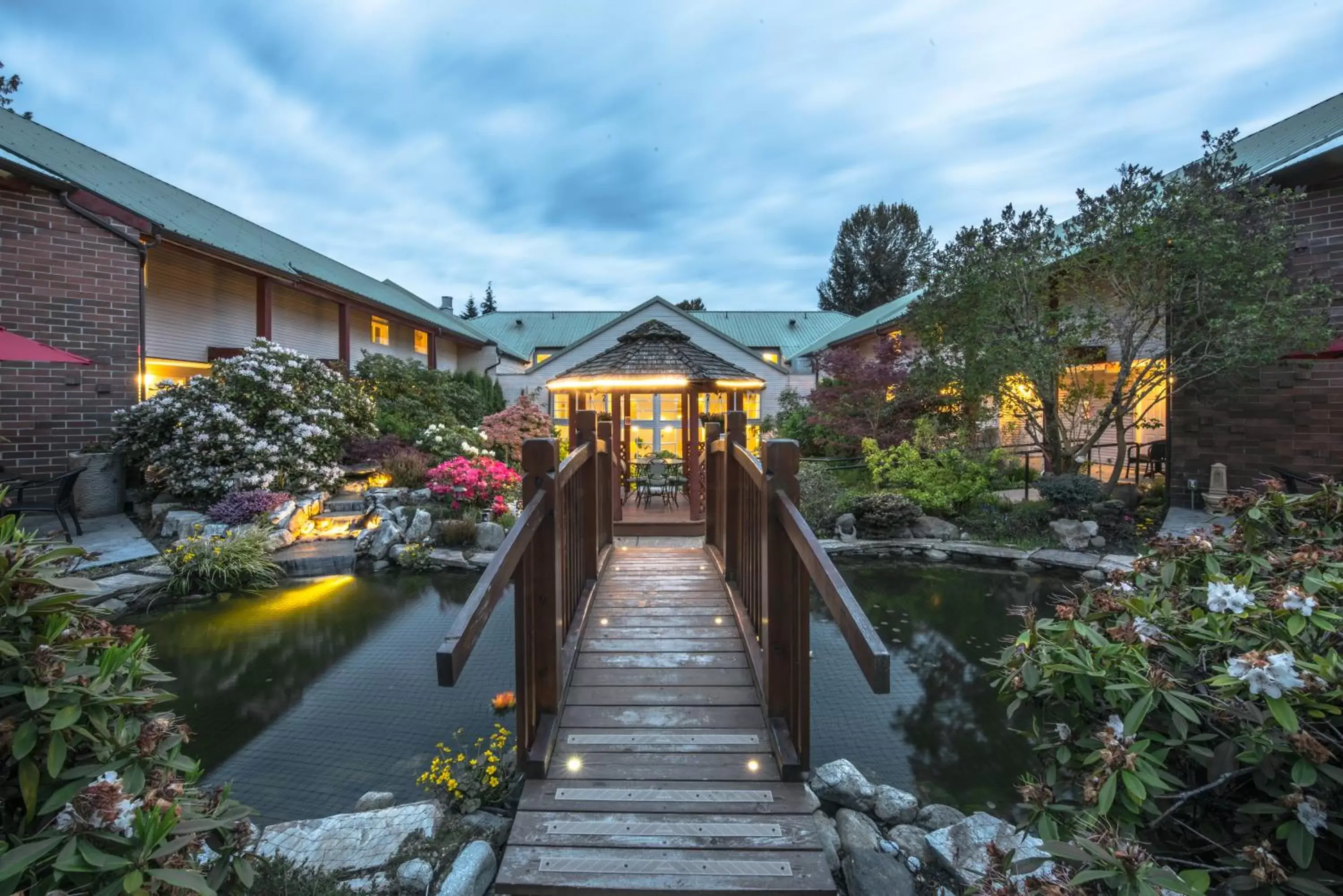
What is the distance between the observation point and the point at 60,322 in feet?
28.0

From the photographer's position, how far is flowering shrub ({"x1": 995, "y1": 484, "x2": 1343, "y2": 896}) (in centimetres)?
123

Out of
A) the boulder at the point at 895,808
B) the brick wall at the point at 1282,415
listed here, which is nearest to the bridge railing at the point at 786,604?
the boulder at the point at 895,808

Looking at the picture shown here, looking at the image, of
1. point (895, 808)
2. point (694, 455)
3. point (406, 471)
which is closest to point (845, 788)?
point (895, 808)

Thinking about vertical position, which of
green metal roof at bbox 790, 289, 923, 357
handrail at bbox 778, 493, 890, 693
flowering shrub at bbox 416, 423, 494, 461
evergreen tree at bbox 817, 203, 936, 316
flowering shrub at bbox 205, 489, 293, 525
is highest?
evergreen tree at bbox 817, 203, 936, 316

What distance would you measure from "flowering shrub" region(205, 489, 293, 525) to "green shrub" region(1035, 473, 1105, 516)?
10743mm

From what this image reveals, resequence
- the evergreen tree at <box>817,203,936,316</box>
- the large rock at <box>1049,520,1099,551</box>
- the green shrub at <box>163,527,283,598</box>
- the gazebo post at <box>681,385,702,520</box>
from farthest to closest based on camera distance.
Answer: the evergreen tree at <box>817,203,936,316</box>
the large rock at <box>1049,520,1099,551</box>
the gazebo post at <box>681,385,702,520</box>
the green shrub at <box>163,527,283,598</box>

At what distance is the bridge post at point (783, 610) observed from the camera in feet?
9.13

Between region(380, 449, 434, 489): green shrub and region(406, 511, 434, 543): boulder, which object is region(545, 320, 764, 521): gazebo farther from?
region(380, 449, 434, 489): green shrub

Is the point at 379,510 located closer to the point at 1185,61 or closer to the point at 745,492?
the point at 745,492

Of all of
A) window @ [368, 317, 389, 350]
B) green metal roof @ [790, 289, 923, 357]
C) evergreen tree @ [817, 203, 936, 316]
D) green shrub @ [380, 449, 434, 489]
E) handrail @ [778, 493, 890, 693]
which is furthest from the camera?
evergreen tree @ [817, 203, 936, 316]

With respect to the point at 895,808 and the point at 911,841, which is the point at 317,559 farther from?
the point at 911,841

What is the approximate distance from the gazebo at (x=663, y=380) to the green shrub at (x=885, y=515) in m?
2.62

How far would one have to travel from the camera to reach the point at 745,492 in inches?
154

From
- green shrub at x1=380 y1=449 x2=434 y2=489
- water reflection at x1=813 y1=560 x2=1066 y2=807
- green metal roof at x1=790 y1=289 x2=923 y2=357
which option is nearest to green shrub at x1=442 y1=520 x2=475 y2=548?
green shrub at x1=380 y1=449 x2=434 y2=489
